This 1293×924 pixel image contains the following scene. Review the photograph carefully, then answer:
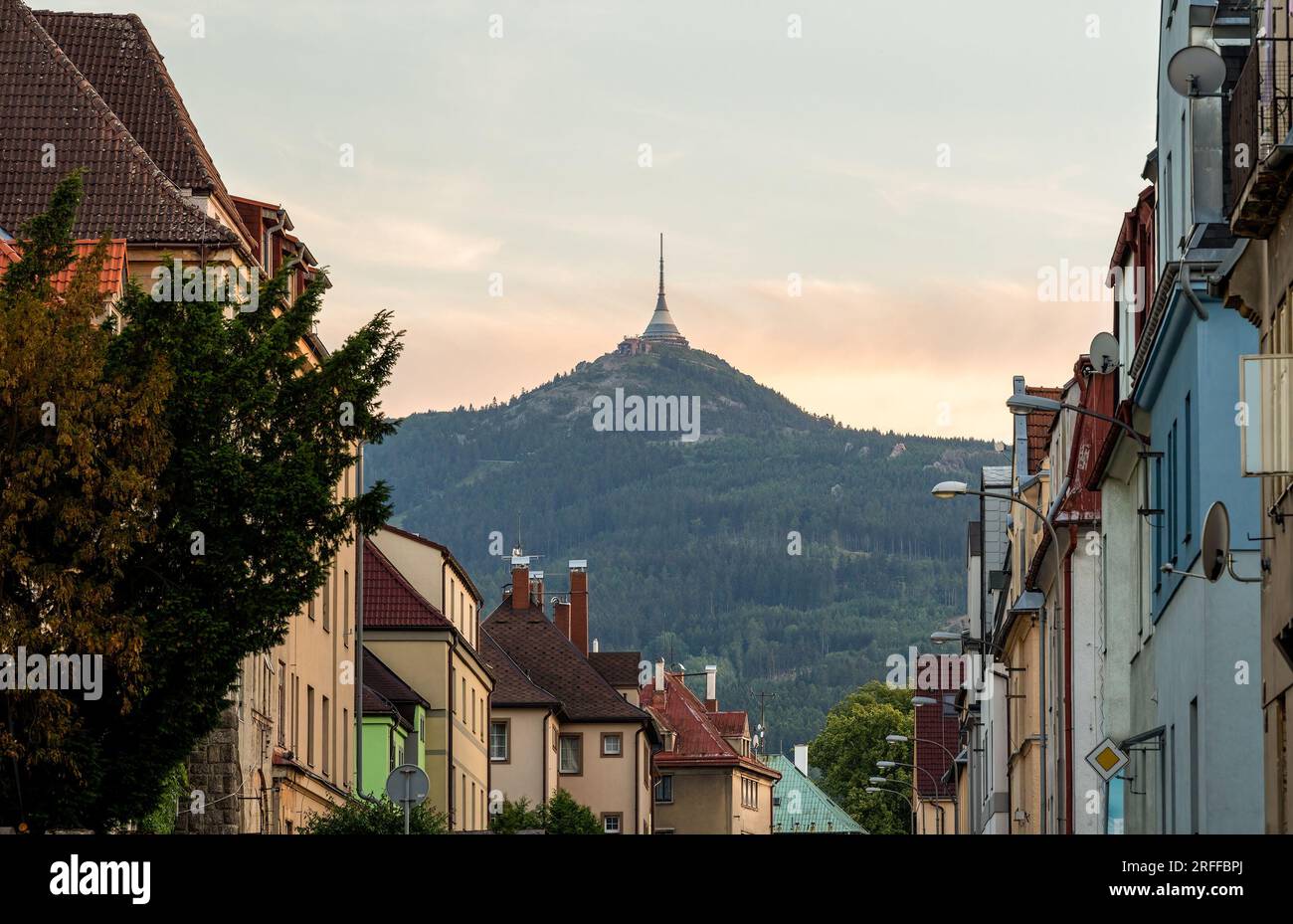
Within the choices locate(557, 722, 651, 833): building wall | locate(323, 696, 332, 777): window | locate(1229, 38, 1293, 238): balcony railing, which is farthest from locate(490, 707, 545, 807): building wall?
locate(1229, 38, 1293, 238): balcony railing

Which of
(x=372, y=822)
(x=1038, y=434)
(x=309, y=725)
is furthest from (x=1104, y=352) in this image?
(x=1038, y=434)

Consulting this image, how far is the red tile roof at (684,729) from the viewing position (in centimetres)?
12375

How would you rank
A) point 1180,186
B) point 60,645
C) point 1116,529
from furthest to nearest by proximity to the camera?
point 1116,529 < point 1180,186 < point 60,645

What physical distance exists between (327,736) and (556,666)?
43130 mm

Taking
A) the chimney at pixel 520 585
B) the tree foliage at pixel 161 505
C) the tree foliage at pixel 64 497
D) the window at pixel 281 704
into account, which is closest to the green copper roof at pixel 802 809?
the chimney at pixel 520 585

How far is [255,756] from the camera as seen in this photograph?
41906 mm

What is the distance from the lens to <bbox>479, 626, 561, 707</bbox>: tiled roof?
87188 millimetres

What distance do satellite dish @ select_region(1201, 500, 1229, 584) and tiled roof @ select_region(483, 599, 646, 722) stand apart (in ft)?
240

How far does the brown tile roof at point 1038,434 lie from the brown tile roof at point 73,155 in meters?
22.0

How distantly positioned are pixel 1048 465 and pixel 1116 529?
14.1m
